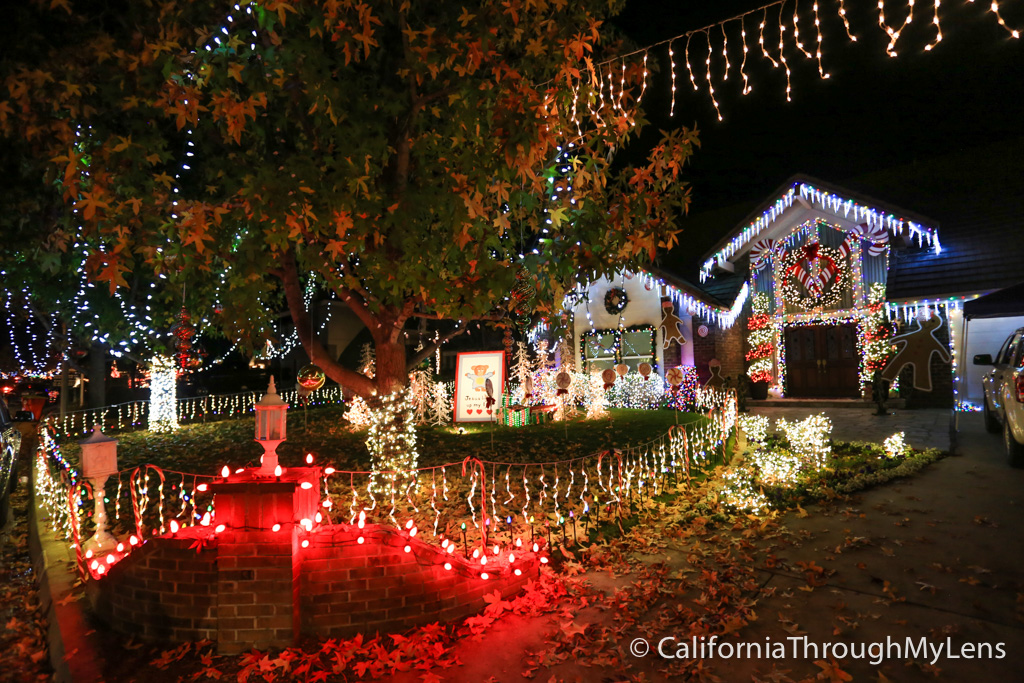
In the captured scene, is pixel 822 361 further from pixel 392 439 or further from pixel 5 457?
pixel 5 457

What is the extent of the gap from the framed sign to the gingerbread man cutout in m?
11.1

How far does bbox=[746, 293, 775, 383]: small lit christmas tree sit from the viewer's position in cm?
1836

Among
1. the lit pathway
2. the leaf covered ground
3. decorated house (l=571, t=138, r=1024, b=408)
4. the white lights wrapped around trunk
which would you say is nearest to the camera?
the leaf covered ground

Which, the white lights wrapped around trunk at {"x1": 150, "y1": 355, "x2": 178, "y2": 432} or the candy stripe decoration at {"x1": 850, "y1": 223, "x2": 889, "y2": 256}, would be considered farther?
the candy stripe decoration at {"x1": 850, "y1": 223, "x2": 889, "y2": 256}

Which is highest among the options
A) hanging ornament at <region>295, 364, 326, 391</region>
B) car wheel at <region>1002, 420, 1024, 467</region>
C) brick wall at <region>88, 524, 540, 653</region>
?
hanging ornament at <region>295, 364, 326, 391</region>

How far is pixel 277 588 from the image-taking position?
414cm

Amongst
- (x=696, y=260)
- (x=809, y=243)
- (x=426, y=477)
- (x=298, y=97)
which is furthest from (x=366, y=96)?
(x=696, y=260)

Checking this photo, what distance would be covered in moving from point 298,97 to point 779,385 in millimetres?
16707

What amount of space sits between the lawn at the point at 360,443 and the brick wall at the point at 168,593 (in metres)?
4.56

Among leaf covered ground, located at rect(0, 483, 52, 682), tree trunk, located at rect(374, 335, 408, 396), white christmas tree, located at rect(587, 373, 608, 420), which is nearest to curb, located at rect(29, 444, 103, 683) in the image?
leaf covered ground, located at rect(0, 483, 52, 682)

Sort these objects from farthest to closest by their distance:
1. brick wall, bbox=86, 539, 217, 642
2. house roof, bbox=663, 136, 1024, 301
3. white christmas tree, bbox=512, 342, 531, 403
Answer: white christmas tree, bbox=512, 342, 531, 403
house roof, bbox=663, 136, 1024, 301
brick wall, bbox=86, 539, 217, 642

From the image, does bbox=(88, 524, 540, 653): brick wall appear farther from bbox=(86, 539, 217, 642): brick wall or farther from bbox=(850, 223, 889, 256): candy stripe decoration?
bbox=(850, 223, 889, 256): candy stripe decoration

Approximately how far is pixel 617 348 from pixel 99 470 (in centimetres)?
1656

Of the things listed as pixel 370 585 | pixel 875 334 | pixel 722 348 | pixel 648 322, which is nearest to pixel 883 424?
pixel 875 334
